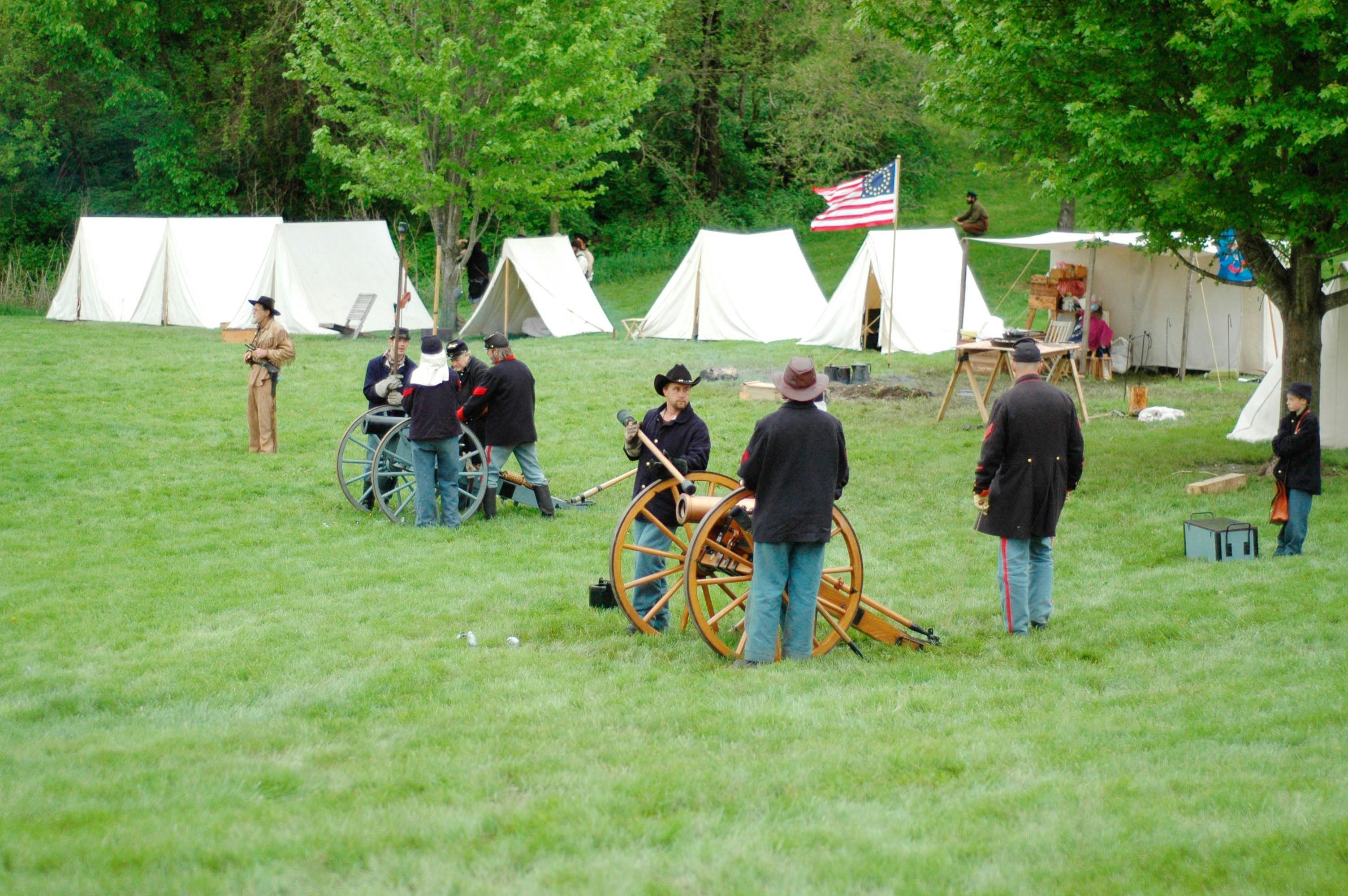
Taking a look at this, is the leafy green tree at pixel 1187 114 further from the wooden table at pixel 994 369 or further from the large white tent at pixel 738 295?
the large white tent at pixel 738 295

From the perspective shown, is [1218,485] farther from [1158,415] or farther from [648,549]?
[648,549]

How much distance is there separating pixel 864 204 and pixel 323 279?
11.6 m

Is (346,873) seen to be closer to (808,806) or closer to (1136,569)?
(808,806)

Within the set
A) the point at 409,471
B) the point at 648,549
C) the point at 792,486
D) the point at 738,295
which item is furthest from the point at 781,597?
the point at 738,295

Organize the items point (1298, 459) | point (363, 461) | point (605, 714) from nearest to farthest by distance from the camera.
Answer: point (605, 714) < point (1298, 459) < point (363, 461)

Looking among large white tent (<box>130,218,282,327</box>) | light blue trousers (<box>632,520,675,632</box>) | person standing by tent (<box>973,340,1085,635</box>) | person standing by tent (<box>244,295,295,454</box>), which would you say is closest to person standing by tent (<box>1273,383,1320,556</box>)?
person standing by tent (<box>973,340,1085,635</box>)

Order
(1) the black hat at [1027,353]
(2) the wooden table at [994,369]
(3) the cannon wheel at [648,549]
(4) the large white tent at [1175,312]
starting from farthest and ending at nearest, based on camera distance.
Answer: (4) the large white tent at [1175,312] < (2) the wooden table at [994,369] < (1) the black hat at [1027,353] < (3) the cannon wheel at [648,549]

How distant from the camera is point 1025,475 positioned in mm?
6977

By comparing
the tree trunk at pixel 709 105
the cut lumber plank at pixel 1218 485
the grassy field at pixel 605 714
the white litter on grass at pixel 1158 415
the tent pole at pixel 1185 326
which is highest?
the tree trunk at pixel 709 105

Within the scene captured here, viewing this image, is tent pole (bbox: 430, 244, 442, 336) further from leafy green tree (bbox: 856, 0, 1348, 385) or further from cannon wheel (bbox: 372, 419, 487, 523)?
leafy green tree (bbox: 856, 0, 1348, 385)

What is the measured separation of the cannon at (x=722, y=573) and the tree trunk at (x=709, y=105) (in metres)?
30.7

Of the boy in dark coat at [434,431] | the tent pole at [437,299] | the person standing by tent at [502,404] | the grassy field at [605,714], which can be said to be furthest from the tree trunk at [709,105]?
the boy in dark coat at [434,431]

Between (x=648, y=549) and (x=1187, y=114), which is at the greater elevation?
(x=1187, y=114)

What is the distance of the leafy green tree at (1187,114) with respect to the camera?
31.9 ft
